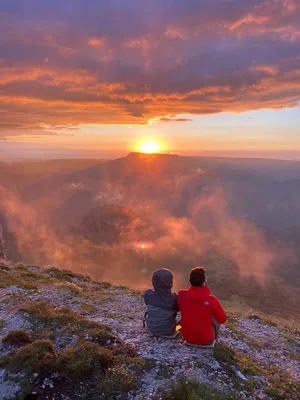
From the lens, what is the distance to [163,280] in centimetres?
1078

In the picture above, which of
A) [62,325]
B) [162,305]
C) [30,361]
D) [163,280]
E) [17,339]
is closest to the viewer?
[30,361]

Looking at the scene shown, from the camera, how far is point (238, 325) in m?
18.4

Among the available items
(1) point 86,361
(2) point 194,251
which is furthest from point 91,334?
(2) point 194,251

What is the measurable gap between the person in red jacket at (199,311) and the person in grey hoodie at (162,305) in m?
0.45

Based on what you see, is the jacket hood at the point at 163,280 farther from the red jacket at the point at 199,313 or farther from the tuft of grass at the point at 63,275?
the tuft of grass at the point at 63,275

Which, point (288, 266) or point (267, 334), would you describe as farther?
point (288, 266)

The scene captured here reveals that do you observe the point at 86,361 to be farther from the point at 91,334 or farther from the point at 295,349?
the point at 295,349

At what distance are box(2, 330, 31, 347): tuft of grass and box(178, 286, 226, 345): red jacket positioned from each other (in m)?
5.73

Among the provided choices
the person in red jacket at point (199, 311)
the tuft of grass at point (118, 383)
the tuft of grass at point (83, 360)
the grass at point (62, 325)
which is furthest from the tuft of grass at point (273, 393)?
the grass at point (62, 325)

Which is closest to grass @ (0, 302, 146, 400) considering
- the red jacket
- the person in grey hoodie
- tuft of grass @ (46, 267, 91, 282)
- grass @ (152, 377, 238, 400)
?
grass @ (152, 377, 238, 400)

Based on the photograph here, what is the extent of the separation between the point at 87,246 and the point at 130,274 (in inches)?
2306

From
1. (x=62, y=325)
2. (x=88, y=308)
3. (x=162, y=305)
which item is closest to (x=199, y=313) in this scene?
(x=162, y=305)

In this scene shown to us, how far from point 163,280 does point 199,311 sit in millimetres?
1534

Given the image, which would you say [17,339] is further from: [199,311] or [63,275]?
[63,275]
